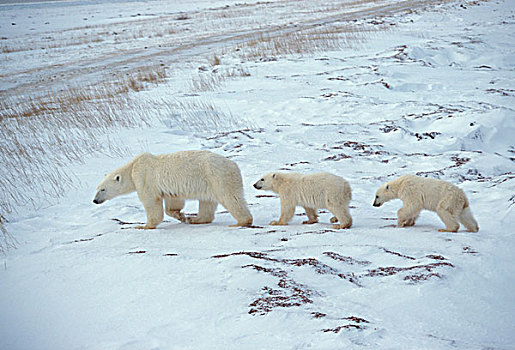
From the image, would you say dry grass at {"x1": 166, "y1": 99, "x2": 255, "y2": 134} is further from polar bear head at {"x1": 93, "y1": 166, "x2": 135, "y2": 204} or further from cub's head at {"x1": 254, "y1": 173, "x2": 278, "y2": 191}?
polar bear head at {"x1": 93, "y1": 166, "x2": 135, "y2": 204}

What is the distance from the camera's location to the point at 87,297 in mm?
4113

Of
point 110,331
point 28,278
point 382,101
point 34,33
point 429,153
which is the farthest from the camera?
point 34,33

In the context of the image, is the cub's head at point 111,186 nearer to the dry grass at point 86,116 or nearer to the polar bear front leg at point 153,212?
the polar bear front leg at point 153,212

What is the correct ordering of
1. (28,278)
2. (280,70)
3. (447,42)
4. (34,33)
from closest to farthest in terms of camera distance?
(28,278), (280,70), (447,42), (34,33)

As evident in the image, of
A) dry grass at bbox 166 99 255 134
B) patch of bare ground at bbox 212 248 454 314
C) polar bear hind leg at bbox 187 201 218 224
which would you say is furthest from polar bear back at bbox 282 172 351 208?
dry grass at bbox 166 99 255 134

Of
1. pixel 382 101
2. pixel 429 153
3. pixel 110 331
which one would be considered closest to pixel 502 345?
pixel 110 331

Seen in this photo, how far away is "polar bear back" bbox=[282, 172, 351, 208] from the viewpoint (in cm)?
598

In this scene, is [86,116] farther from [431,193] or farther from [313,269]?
[313,269]

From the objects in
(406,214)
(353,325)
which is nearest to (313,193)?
(406,214)

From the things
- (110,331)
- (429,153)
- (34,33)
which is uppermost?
(34,33)

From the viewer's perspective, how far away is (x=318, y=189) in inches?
240

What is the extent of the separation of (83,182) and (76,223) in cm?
Result: 200

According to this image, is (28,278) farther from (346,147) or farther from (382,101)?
(382,101)

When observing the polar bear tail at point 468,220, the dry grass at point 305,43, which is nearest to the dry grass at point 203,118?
the polar bear tail at point 468,220
